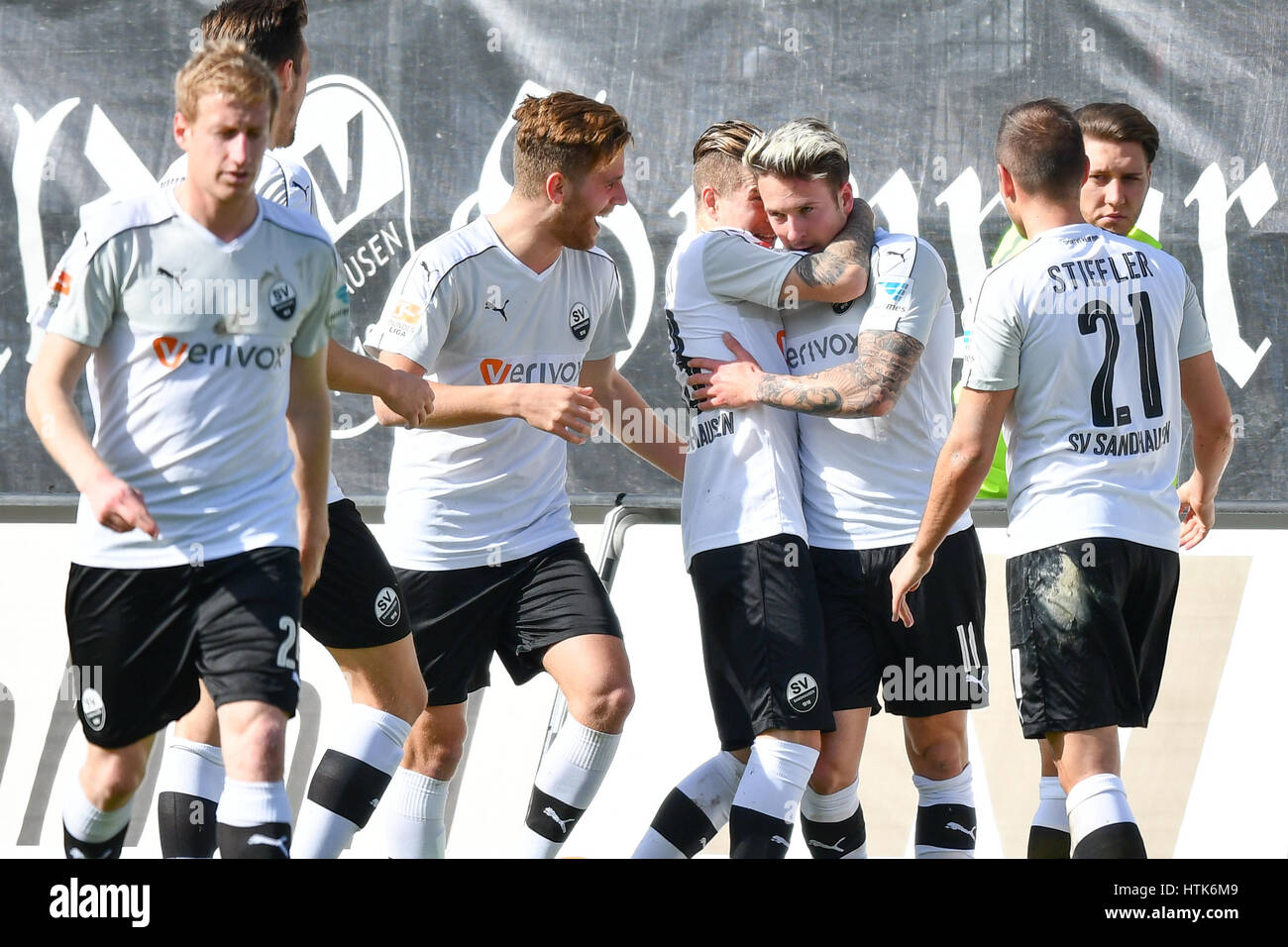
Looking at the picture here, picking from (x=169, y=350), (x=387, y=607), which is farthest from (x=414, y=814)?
(x=169, y=350)

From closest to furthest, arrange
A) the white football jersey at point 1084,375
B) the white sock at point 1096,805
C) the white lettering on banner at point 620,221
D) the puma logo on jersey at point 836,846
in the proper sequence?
the white sock at point 1096,805, the white football jersey at point 1084,375, the puma logo on jersey at point 836,846, the white lettering on banner at point 620,221

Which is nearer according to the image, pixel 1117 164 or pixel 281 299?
pixel 281 299

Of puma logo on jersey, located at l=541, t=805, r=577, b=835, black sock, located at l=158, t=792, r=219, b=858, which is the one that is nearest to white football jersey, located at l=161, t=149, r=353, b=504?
black sock, located at l=158, t=792, r=219, b=858

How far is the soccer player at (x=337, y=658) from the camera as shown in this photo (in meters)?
3.59

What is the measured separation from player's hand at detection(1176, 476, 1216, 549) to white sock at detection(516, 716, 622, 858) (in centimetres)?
161

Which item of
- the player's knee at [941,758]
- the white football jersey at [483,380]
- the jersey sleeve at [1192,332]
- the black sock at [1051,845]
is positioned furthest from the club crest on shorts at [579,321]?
the black sock at [1051,845]

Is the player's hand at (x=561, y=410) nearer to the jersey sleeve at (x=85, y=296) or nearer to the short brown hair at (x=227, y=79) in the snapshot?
the short brown hair at (x=227, y=79)

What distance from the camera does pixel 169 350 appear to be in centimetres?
306

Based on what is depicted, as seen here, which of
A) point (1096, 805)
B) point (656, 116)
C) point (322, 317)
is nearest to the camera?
point (322, 317)

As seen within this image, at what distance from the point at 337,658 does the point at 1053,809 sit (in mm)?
1797

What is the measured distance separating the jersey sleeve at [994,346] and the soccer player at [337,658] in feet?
4.84

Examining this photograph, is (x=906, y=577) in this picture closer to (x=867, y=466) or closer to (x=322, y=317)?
(x=867, y=466)

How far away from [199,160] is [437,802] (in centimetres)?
187

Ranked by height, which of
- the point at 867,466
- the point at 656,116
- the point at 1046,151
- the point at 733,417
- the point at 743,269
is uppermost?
the point at 656,116
